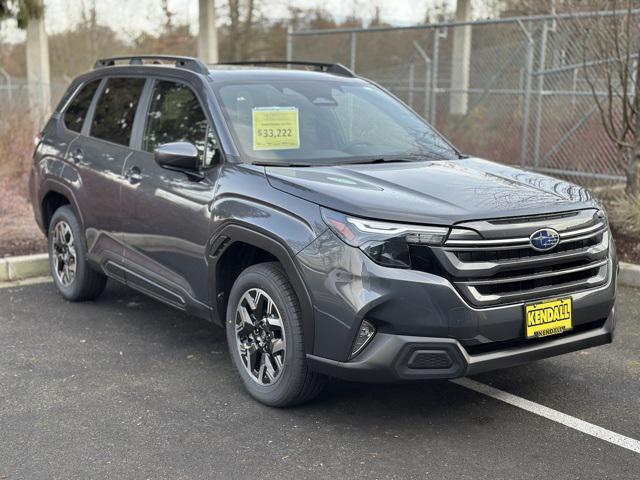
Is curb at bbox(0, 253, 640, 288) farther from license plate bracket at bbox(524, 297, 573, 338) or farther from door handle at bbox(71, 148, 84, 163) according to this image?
license plate bracket at bbox(524, 297, 573, 338)

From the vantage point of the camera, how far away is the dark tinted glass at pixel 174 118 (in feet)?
15.9

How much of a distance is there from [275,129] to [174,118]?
0.80 m

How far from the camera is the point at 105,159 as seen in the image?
5555mm

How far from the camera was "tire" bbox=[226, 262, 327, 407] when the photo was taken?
3906mm

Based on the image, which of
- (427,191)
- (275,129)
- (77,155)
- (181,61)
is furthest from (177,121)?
(427,191)

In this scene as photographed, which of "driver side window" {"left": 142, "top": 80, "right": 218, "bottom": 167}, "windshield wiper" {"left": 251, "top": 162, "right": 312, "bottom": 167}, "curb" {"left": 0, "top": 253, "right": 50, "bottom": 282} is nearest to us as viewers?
"windshield wiper" {"left": 251, "top": 162, "right": 312, "bottom": 167}

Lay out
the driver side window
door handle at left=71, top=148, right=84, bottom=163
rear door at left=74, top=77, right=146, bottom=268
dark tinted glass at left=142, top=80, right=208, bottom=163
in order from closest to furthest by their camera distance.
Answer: the driver side window → dark tinted glass at left=142, top=80, right=208, bottom=163 → rear door at left=74, top=77, right=146, bottom=268 → door handle at left=71, top=148, right=84, bottom=163

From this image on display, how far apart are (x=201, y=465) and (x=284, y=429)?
528mm

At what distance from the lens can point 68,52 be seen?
28453mm

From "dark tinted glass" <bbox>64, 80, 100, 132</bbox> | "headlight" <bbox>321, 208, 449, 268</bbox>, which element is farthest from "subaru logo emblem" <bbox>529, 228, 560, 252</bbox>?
"dark tinted glass" <bbox>64, 80, 100, 132</bbox>

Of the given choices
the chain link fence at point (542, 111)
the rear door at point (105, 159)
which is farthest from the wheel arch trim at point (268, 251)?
the chain link fence at point (542, 111)

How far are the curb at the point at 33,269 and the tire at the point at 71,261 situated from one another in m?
0.76

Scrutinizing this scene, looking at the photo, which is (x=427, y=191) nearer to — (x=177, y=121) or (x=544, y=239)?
(x=544, y=239)

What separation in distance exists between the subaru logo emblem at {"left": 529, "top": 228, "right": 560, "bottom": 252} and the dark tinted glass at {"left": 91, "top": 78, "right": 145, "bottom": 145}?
294 cm
